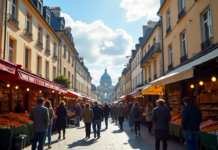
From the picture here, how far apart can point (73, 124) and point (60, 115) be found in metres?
7.51

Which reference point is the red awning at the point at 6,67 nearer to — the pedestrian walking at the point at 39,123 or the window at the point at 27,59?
the pedestrian walking at the point at 39,123

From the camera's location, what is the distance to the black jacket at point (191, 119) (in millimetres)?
6059

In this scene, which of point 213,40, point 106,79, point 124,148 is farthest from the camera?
point 106,79

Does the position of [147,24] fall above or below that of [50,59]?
above

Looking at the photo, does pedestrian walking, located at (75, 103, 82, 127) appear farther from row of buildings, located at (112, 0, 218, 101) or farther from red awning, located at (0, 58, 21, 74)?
red awning, located at (0, 58, 21, 74)

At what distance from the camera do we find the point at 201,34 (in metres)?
10.8

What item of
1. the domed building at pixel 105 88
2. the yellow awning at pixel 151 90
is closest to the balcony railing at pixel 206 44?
the yellow awning at pixel 151 90

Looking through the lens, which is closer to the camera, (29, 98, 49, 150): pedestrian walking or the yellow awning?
(29, 98, 49, 150): pedestrian walking

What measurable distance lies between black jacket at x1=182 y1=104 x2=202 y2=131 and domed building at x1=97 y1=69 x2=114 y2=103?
5603 inches

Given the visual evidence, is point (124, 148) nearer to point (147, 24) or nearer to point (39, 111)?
point (39, 111)

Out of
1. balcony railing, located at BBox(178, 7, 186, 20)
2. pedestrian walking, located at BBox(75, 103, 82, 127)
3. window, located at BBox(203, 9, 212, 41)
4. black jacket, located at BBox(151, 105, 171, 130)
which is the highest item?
balcony railing, located at BBox(178, 7, 186, 20)

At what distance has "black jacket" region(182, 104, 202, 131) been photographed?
6.06 m

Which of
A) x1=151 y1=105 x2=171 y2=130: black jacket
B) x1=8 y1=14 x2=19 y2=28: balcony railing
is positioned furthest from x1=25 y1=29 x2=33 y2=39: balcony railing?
x1=151 y1=105 x2=171 y2=130: black jacket

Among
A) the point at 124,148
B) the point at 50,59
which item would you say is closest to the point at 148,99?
the point at 50,59
